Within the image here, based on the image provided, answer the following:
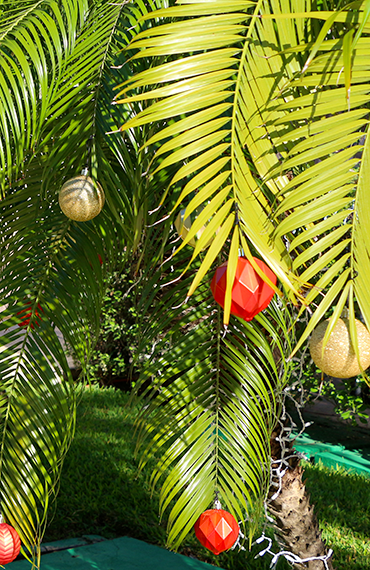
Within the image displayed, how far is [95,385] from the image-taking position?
764 centimetres

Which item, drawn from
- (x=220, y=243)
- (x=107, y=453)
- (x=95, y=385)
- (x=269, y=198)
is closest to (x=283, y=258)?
(x=220, y=243)

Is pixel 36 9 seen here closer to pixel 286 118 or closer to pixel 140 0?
pixel 140 0

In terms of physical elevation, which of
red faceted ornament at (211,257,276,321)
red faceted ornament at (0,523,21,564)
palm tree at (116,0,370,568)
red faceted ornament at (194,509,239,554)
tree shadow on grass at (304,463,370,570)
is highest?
palm tree at (116,0,370,568)

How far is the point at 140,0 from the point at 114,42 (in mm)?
136

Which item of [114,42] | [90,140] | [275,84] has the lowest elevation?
[275,84]

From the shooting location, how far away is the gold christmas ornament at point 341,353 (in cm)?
91

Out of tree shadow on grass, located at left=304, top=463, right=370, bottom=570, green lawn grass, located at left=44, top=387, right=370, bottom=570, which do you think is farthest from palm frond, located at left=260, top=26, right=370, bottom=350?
tree shadow on grass, located at left=304, top=463, right=370, bottom=570

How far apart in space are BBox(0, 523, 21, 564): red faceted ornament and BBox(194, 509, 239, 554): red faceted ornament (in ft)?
1.78

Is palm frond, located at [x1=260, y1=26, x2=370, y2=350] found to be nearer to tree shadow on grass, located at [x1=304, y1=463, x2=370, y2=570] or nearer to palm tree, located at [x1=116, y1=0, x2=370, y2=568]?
palm tree, located at [x1=116, y1=0, x2=370, y2=568]

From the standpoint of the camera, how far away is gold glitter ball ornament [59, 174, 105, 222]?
1.28 metres

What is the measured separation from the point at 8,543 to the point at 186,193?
1.25 metres

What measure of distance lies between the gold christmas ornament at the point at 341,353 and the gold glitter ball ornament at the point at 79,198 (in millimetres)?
644

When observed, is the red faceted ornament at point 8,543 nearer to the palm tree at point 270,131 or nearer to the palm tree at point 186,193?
the palm tree at point 186,193

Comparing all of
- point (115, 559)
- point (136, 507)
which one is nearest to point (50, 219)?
point (115, 559)
